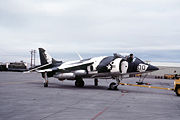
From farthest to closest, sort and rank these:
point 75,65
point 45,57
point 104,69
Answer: point 45,57
point 75,65
point 104,69

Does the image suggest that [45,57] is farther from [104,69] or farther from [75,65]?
[104,69]

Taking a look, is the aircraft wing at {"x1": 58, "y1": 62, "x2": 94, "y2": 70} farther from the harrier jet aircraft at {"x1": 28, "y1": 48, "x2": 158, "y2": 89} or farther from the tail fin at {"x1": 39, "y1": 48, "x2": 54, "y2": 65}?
the tail fin at {"x1": 39, "y1": 48, "x2": 54, "y2": 65}

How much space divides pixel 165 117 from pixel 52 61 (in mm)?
19125

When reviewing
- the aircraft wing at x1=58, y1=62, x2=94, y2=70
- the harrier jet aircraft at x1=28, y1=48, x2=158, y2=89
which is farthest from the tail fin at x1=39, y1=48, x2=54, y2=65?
the aircraft wing at x1=58, y1=62, x2=94, y2=70

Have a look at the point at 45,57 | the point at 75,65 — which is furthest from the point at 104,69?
the point at 45,57

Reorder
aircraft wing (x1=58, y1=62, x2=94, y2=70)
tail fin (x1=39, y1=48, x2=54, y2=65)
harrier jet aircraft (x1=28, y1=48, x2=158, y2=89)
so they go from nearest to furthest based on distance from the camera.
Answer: harrier jet aircraft (x1=28, y1=48, x2=158, y2=89) → aircraft wing (x1=58, y1=62, x2=94, y2=70) → tail fin (x1=39, y1=48, x2=54, y2=65)

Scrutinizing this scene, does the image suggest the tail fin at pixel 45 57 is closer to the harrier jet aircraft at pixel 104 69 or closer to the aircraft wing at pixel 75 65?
the harrier jet aircraft at pixel 104 69

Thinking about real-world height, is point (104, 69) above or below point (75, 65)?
below

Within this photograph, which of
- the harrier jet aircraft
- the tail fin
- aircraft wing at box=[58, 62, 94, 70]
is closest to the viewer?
the harrier jet aircraft

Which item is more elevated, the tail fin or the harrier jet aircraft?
the tail fin

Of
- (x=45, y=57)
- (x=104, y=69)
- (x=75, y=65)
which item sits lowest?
(x=104, y=69)

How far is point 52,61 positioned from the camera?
84.0 feet

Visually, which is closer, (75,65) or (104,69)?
(104,69)

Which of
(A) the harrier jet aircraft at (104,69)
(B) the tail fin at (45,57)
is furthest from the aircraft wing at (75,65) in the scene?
(B) the tail fin at (45,57)
